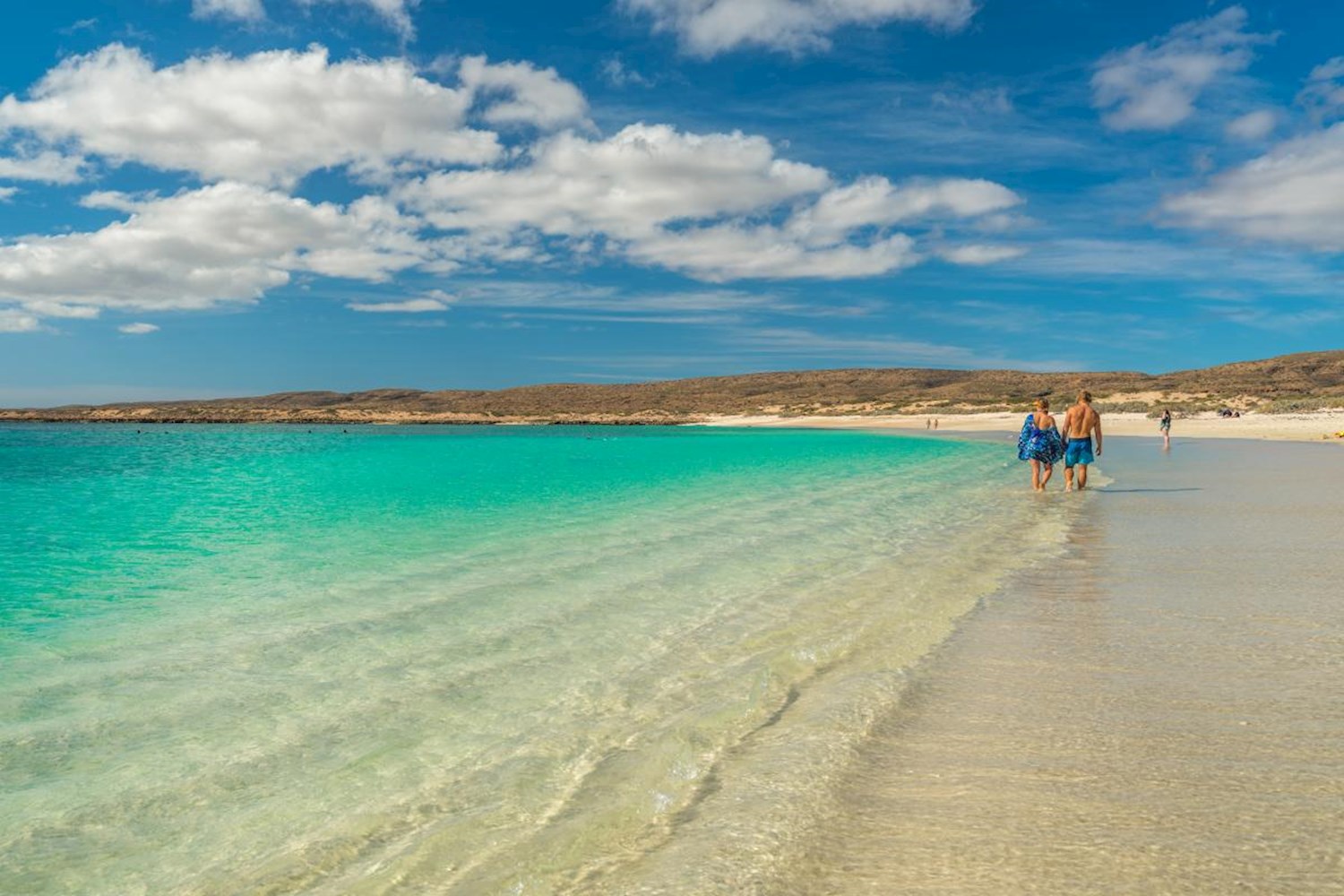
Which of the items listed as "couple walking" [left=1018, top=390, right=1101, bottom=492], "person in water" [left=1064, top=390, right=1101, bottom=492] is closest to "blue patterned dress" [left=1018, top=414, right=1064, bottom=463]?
"couple walking" [left=1018, top=390, right=1101, bottom=492]

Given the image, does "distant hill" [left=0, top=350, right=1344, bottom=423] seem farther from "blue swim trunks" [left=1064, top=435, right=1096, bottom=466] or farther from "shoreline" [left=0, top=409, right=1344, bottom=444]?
"blue swim trunks" [left=1064, top=435, right=1096, bottom=466]

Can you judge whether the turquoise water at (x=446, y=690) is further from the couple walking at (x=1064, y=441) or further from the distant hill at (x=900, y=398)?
the distant hill at (x=900, y=398)

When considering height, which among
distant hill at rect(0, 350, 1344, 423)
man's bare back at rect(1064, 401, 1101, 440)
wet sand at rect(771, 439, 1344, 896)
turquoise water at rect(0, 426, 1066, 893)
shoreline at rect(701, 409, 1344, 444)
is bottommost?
turquoise water at rect(0, 426, 1066, 893)

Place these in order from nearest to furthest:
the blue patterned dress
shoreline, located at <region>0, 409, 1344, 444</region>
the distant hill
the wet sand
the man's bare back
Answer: the wet sand, the man's bare back, the blue patterned dress, shoreline, located at <region>0, 409, 1344, 444</region>, the distant hill

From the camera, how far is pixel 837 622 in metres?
7.81

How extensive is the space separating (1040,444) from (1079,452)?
85 centimetres

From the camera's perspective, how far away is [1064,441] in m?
20.7

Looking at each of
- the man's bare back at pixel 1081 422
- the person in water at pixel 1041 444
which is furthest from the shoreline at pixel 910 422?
the man's bare back at pixel 1081 422

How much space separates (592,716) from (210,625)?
482 centimetres

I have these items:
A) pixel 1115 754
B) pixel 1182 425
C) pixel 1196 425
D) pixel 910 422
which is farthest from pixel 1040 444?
pixel 910 422

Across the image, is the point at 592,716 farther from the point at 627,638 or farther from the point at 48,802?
the point at 48,802

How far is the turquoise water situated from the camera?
3729 millimetres

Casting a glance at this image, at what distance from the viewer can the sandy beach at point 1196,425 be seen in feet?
169

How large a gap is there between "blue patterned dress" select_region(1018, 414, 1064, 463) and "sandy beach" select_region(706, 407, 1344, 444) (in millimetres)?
31317
